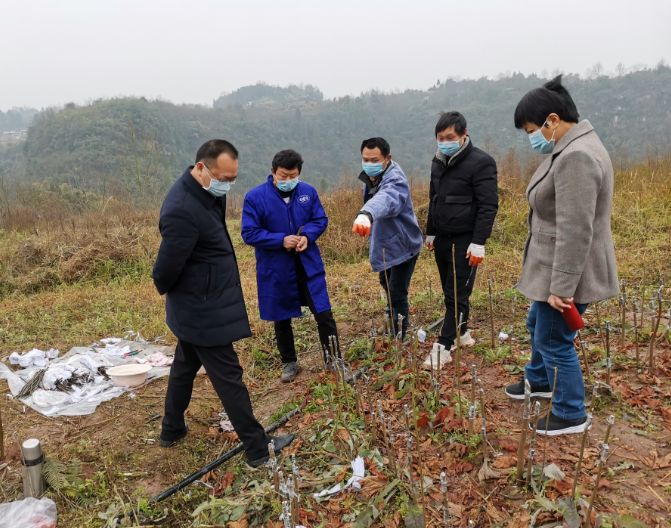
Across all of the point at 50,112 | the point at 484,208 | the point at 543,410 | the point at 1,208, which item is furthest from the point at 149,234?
the point at 50,112

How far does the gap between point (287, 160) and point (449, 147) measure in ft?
3.58

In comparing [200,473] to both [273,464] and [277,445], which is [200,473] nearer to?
[277,445]

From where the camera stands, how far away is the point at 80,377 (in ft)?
12.9

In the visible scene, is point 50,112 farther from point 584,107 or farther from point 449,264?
point 449,264

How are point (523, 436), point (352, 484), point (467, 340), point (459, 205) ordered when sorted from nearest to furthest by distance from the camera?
point (523, 436), point (352, 484), point (459, 205), point (467, 340)

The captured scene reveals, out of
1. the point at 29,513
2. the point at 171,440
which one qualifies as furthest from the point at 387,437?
the point at 29,513

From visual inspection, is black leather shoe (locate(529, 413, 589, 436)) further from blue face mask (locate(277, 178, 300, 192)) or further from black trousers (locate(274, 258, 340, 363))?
blue face mask (locate(277, 178, 300, 192))

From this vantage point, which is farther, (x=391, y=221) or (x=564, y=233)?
(x=391, y=221)

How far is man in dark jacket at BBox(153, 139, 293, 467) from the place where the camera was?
2449 millimetres

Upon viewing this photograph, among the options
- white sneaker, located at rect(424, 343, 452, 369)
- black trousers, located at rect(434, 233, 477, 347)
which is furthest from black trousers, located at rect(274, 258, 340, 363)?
black trousers, located at rect(434, 233, 477, 347)

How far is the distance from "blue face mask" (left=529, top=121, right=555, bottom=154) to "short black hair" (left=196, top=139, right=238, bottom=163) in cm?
144

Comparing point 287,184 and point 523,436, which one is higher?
point 287,184

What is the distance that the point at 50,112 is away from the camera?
42.2 meters

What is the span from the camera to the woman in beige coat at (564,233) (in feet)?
6.76
